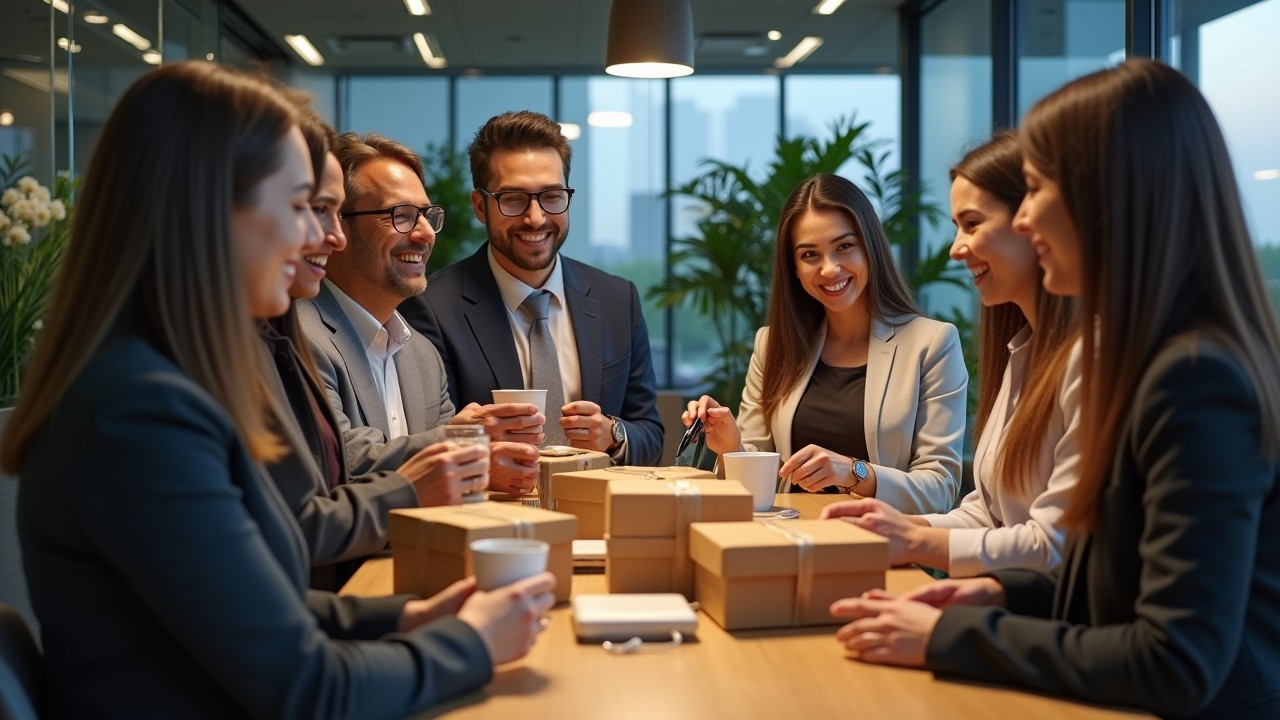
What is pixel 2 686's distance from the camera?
1.22 metres

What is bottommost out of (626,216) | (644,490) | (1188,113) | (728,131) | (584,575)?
(584,575)

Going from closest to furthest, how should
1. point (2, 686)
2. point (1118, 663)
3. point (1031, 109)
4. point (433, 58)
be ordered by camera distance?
point (2, 686), point (1118, 663), point (1031, 109), point (433, 58)

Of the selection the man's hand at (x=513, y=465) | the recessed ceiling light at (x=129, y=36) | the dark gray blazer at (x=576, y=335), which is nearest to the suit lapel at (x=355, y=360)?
the man's hand at (x=513, y=465)

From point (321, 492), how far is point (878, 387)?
5.31 ft

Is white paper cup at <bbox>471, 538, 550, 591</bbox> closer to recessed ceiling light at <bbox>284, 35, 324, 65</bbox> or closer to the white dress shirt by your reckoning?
the white dress shirt

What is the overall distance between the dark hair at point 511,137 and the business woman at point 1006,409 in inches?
61.8

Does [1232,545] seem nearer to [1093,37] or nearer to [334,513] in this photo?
[334,513]

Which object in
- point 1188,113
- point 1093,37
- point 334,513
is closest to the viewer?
point 1188,113

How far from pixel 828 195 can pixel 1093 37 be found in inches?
108

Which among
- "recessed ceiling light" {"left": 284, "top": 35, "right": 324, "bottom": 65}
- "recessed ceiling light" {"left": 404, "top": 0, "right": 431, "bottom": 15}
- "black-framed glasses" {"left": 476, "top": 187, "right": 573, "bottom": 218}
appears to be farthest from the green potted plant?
"recessed ceiling light" {"left": 284, "top": 35, "right": 324, "bottom": 65}

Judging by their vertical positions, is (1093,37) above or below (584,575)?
above

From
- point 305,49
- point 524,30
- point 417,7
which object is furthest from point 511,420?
point 305,49

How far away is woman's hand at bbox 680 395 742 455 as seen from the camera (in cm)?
295

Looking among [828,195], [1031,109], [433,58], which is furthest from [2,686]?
[433,58]
